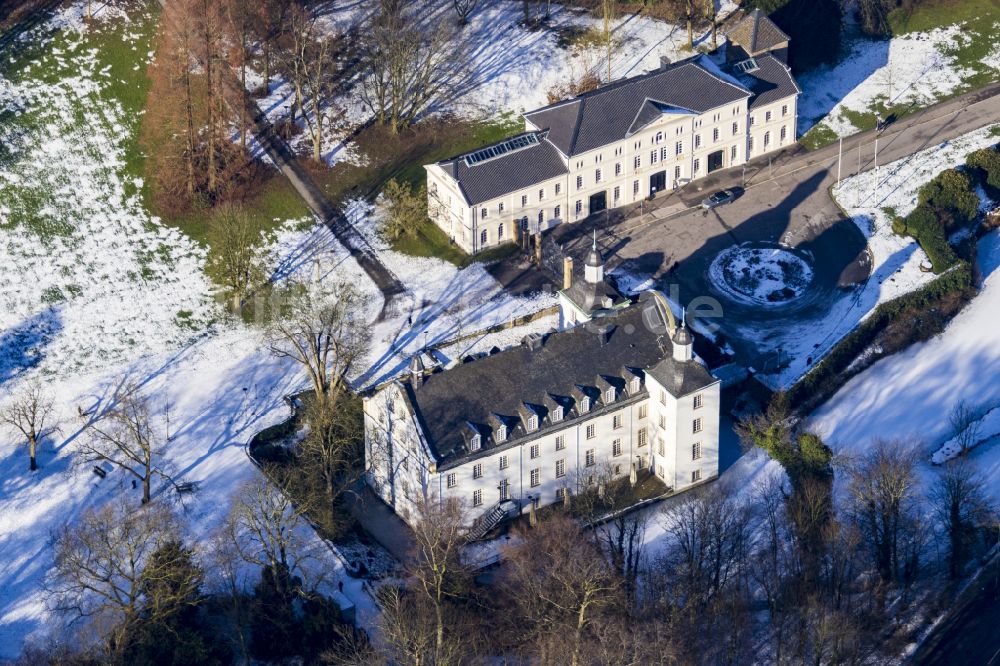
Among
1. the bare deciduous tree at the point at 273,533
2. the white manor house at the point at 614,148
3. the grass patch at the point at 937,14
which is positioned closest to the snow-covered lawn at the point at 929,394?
the white manor house at the point at 614,148

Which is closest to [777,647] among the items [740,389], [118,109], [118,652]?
[740,389]

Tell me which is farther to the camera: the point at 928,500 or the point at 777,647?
the point at 928,500

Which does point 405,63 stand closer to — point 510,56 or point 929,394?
point 510,56

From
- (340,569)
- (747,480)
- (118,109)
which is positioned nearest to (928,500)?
(747,480)

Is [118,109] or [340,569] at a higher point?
[118,109]

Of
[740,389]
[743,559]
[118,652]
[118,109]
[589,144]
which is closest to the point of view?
[118,652]

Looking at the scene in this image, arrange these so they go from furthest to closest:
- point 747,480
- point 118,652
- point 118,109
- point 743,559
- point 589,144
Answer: point 118,109
point 589,144
point 747,480
point 743,559
point 118,652

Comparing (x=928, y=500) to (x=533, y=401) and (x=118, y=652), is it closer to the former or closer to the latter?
(x=533, y=401)
